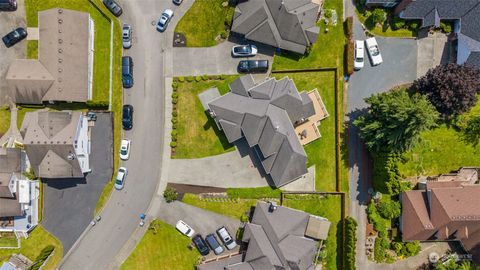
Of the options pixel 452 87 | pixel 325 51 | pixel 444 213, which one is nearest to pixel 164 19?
pixel 325 51

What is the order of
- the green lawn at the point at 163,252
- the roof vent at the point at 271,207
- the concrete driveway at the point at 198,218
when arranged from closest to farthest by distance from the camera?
the roof vent at the point at 271,207 < the concrete driveway at the point at 198,218 < the green lawn at the point at 163,252

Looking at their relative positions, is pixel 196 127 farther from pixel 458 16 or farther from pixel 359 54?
pixel 458 16

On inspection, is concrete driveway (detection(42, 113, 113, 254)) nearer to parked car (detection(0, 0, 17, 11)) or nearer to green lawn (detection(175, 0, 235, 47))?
green lawn (detection(175, 0, 235, 47))

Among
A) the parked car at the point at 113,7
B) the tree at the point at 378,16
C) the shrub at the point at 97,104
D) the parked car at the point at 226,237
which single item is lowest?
the parked car at the point at 226,237

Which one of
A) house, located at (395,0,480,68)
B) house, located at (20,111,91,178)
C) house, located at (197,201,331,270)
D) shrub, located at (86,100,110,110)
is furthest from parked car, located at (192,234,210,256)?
house, located at (395,0,480,68)

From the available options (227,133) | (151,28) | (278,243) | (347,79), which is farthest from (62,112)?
(347,79)

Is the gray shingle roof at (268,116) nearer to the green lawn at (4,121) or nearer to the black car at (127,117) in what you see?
the black car at (127,117)

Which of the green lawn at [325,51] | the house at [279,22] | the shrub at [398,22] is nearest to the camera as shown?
the house at [279,22]

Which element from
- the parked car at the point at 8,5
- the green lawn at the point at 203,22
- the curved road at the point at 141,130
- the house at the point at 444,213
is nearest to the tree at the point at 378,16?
the green lawn at the point at 203,22
